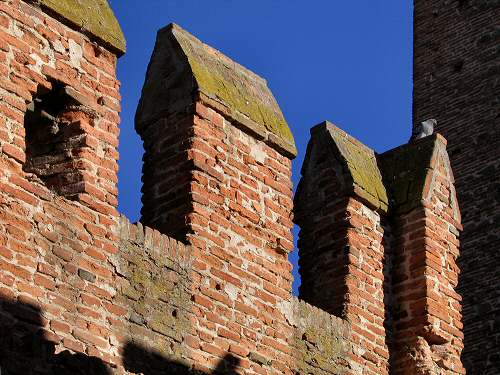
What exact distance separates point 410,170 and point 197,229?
Answer: 2473 millimetres

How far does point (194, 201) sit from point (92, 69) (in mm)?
1010

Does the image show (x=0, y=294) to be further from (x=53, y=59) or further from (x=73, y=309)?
(x=53, y=59)

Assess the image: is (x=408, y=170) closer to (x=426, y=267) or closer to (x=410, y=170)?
(x=410, y=170)

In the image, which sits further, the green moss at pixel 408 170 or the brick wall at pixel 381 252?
the green moss at pixel 408 170

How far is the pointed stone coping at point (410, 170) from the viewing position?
9820mm

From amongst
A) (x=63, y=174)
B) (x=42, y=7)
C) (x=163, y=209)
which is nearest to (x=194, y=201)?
(x=163, y=209)

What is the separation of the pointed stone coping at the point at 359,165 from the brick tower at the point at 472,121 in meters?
4.75

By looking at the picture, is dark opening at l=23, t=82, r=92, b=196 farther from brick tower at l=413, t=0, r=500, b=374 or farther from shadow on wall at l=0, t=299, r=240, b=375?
brick tower at l=413, t=0, r=500, b=374

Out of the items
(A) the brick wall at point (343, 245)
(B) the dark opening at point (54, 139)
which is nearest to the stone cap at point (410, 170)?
(A) the brick wall at point (343, 245)

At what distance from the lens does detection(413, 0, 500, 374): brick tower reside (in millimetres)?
14664

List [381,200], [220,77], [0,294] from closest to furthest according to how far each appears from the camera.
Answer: [0,294] < [220,77] < [381,200]

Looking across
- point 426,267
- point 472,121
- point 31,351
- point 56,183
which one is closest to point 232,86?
point 56,183

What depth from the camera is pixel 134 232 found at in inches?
304

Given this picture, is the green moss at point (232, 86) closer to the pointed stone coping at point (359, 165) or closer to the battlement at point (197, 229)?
the battlement at point (197, 229)
